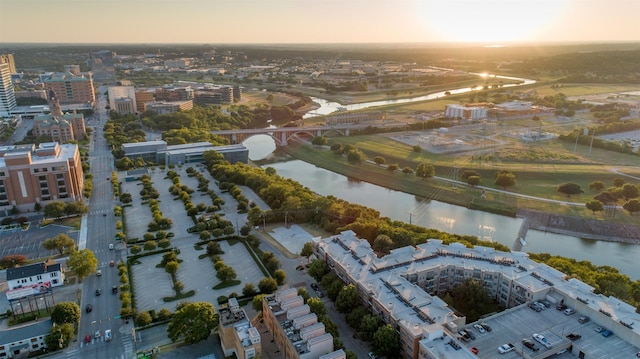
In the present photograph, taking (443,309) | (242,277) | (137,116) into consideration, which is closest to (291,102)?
(137,116)

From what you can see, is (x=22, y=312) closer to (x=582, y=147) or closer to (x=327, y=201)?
(x=327, y=201)

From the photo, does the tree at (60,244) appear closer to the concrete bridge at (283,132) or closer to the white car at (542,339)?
the white car at (542,339)

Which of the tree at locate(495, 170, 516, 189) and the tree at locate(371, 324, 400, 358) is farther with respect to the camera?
the tree at locate(495, 170, 516, 189)

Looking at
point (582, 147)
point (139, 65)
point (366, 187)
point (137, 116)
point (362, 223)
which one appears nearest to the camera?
point (362, 223)

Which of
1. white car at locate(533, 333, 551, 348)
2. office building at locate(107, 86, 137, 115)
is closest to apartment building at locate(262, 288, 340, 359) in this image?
white car at locate(533, 333, 551, 348)

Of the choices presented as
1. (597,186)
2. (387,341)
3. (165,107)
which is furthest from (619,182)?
(165,107)

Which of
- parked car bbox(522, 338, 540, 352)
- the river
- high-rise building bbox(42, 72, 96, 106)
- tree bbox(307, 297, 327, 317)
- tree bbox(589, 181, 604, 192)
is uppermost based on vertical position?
high-rise building bbox(42, 72, 96, 106)

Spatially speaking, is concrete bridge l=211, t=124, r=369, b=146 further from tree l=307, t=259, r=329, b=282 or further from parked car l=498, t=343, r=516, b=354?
parked car l=498, t=343, r=516, b=354

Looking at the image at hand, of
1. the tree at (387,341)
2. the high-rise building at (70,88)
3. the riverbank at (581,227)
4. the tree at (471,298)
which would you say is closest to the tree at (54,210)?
the tree at (387,341)
